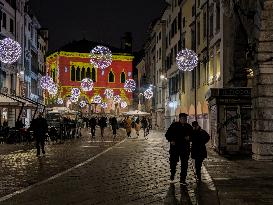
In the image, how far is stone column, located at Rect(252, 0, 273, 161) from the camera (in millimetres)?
18500

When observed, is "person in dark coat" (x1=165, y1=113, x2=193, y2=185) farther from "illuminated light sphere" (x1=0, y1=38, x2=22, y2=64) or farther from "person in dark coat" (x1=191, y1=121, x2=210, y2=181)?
"illuminated light sphere" (x1=0, y1=38, x2=22, y2=64)

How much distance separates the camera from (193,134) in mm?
13422

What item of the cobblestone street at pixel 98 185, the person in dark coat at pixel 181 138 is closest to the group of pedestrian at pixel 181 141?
the person in dark coat at pixel 181 138

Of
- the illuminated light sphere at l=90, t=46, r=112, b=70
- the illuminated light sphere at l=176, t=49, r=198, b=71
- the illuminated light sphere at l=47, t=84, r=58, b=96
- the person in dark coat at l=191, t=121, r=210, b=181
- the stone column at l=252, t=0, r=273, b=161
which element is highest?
the illuminated light sphere at l=90, t=46, r=112, b=70

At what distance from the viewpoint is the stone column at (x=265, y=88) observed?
60.7 ft

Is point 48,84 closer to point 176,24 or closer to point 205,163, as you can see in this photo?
point 176,24

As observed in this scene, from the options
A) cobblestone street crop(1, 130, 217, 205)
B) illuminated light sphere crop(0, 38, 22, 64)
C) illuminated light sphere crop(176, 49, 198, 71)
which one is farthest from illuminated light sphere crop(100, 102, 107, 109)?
cobblestone street crop(1, 130, 217, 205)

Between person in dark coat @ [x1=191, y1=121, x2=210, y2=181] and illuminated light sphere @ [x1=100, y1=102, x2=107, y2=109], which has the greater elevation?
illuminated light sphere @ [x1=100, y1=102, x2=107, y2=109]

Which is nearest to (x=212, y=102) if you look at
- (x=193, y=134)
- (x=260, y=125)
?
(x=260, y=125)

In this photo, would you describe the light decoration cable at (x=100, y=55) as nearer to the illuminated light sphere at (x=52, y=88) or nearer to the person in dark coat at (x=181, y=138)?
the illuminated light sphere at (x=52, y=88)

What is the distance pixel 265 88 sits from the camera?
18.9 m

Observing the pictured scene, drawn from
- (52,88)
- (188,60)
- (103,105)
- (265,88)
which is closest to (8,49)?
(188,60)

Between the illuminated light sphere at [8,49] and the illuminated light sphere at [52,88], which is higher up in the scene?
the illuminated light sphere at [8,49]

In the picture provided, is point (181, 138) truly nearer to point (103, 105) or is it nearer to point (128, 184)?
point (128, 184)
